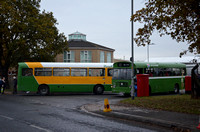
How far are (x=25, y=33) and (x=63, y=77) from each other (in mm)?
9461

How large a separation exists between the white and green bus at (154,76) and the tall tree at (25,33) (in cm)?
1130

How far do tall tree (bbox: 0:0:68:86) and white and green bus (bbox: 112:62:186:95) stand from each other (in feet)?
37.1

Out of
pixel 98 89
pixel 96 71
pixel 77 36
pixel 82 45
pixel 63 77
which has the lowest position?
pixel 98 89

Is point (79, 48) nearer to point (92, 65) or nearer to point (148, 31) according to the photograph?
point (92, 65)

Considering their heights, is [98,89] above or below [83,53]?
below

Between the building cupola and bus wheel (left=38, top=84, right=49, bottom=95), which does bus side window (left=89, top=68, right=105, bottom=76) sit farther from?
the building cupola

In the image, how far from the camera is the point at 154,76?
79.9 feet

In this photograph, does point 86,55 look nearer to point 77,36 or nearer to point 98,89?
point 77,36

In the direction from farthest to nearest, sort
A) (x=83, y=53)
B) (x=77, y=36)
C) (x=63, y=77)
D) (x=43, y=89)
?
(x=77, y=36), (x=83, y=53), (x=63, y=77), (x=43, y=89)

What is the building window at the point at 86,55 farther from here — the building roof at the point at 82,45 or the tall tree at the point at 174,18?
the tall tree at the point at 174,18

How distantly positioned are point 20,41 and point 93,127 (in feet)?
73.7

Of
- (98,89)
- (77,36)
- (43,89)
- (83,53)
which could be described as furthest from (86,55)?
(43,89)

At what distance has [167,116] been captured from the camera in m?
11.1

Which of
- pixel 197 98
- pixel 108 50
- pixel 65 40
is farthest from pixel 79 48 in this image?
pixel 197 98
